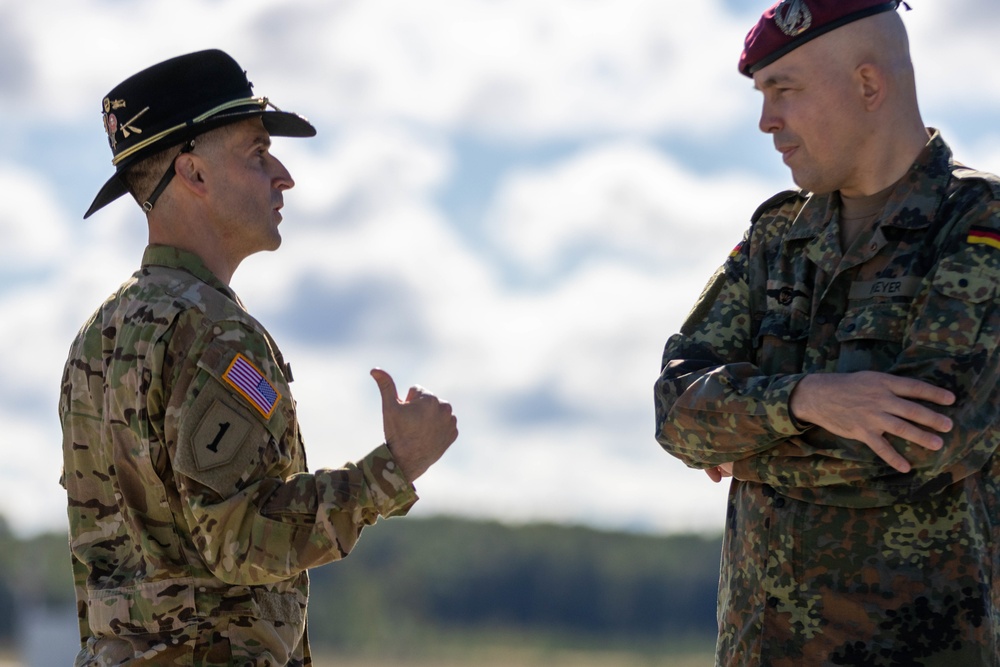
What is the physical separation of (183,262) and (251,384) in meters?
0.65

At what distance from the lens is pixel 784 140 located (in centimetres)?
461

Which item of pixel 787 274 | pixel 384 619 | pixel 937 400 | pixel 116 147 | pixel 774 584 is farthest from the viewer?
pixel 384 619

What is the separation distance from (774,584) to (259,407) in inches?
66.7

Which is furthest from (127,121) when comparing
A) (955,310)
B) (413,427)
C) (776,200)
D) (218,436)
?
(955,310)

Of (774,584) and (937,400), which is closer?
(937,400)

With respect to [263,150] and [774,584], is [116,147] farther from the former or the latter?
[774,584]

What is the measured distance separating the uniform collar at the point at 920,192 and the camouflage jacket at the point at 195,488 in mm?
1738

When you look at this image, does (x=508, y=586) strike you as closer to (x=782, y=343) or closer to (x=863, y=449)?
(x=782, y=343)

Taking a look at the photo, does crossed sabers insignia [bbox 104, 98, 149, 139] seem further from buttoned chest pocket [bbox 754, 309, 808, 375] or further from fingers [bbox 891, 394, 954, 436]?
fingers [bbox 891, 394, 954, 436]

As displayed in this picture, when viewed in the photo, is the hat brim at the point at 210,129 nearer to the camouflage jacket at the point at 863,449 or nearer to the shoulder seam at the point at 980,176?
the camouflage jacket at the point at 863,449

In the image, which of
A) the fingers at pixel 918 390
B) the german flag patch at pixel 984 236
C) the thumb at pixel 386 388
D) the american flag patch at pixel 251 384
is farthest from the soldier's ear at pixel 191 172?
the german flag patch at pixel 984 236

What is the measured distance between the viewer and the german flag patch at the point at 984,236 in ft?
14.2

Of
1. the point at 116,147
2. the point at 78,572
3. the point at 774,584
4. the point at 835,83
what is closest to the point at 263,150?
the point at 116,147

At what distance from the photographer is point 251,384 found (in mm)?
4500
